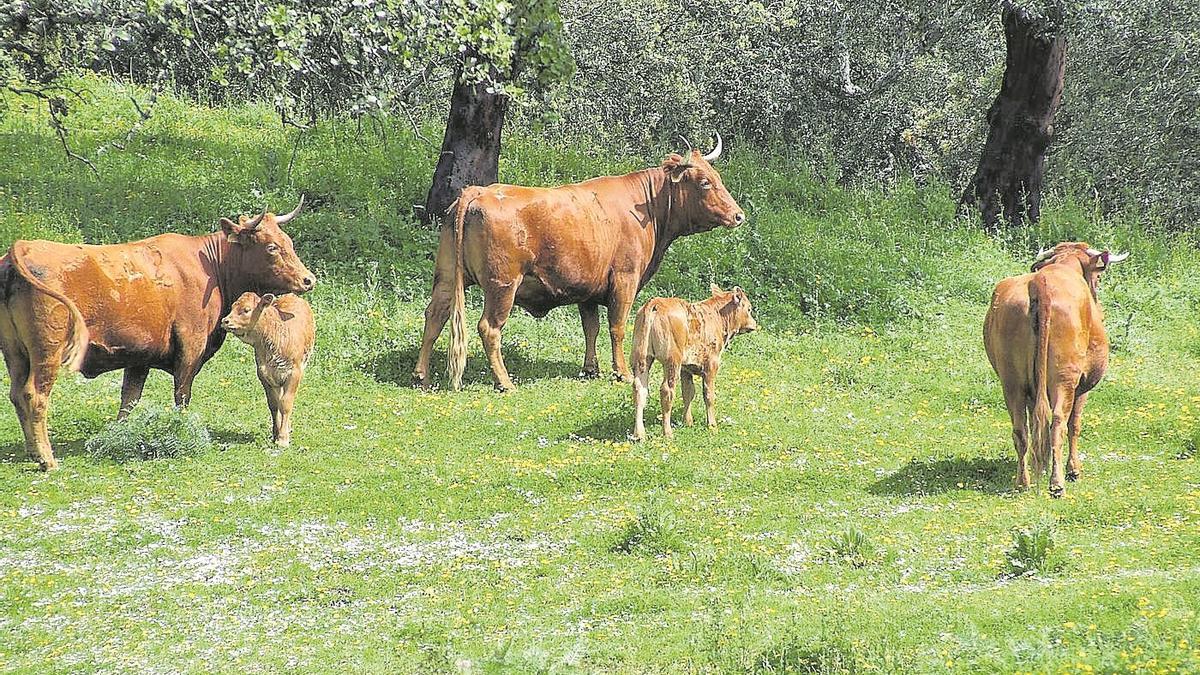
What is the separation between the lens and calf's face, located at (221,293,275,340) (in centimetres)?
1236

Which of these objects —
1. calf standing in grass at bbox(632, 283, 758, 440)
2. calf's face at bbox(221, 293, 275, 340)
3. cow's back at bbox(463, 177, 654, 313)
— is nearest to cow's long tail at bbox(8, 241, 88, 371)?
calf's face at bbox(221, 293, 275, 340)

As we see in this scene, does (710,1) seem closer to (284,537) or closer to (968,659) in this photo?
(284,537)

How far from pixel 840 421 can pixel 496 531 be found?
5.30 metres

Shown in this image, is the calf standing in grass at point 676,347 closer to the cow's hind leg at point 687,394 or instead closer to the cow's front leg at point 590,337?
the cow's hind leg at point 687,394

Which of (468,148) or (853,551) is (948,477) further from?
(468,148)

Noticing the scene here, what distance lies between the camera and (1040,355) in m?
10.7

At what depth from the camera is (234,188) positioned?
2219 cm

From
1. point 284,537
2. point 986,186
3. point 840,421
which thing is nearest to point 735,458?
point 840,421

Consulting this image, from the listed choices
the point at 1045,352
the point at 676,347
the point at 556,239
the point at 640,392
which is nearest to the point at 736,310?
the point at 676,347

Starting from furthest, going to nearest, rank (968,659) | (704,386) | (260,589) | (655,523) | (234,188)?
(234,188)
(704,386)
(655,523)
(260,589)
(968,659)

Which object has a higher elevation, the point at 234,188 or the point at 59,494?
the point at 234,188

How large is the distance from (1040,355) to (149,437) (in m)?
8.25

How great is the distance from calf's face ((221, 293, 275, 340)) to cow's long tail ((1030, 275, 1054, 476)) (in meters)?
7.17

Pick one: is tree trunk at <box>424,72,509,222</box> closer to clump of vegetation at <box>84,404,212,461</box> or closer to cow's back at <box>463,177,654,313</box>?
cow's back at <box>463,177,654,313</box>
